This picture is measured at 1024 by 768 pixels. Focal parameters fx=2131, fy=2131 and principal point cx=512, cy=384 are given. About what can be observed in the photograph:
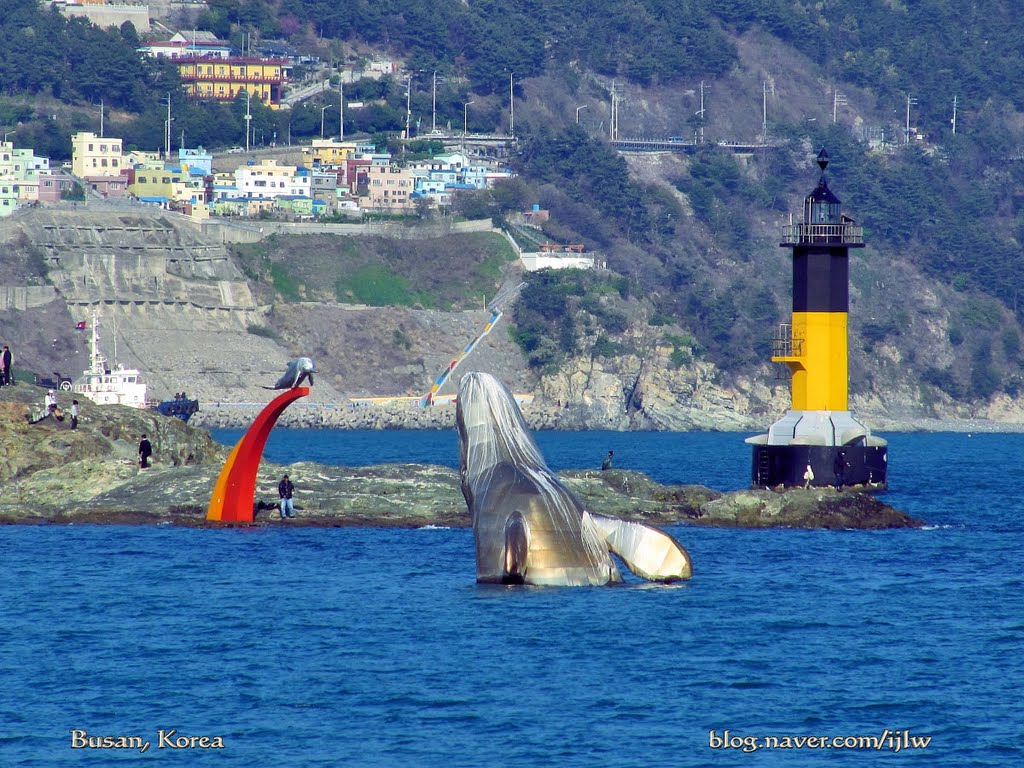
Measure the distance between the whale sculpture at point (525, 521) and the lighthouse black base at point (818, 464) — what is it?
2383 centimetres

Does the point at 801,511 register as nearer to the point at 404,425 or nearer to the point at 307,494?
the point at 307,494

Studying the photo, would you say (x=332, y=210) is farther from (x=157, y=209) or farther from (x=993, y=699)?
(x=993, y=699)

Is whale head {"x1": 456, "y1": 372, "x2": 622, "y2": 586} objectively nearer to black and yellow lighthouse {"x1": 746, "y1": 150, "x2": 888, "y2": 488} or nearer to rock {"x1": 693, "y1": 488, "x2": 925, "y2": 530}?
rock {"x1": 693, "y1": 488, "x2": 925, "y2": 530}

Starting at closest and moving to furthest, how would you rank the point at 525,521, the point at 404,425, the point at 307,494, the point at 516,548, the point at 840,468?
the point at 525,521, the point at 516,548, the point at 307,494, the point at 840,468, the point at 404,425

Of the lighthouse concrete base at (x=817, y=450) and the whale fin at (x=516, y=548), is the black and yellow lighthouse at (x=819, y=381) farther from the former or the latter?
the whale fin at (x=516, y=548)

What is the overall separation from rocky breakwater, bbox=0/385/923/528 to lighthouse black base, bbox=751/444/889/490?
3.61m

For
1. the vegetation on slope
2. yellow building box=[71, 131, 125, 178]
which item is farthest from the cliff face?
yellow building box=[71, 131, 125, 178]

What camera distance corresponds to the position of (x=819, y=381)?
6084 centimetres

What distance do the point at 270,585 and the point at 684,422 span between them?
129m

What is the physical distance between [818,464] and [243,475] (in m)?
18.3

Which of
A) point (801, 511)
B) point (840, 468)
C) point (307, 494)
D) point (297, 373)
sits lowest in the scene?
point (801, 511)

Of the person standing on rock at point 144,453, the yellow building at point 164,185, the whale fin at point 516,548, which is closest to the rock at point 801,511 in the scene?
the person standing on rock at point 144,453

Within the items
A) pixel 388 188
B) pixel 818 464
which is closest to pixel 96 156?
pixel 388 188

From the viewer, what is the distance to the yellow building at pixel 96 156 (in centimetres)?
19088
